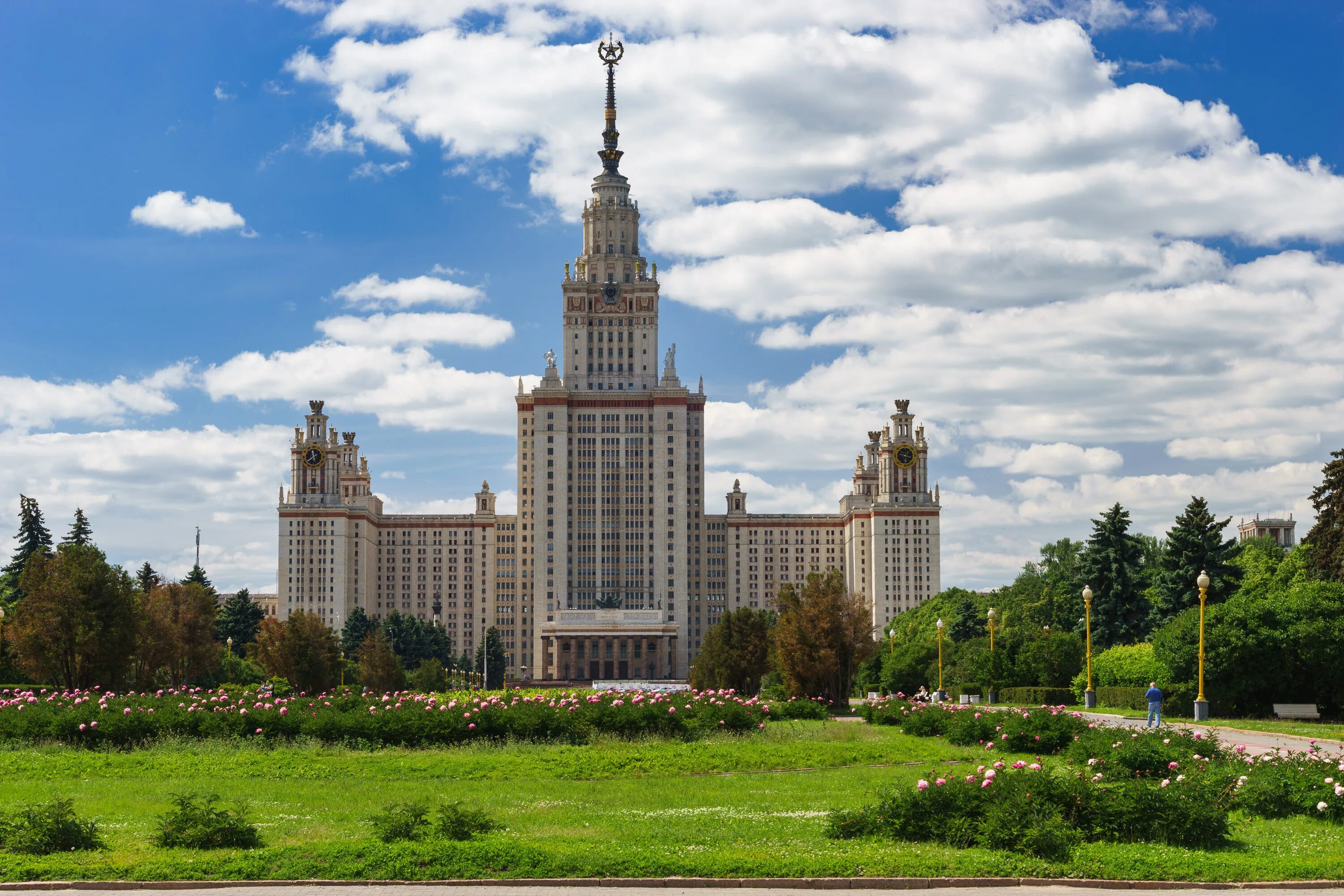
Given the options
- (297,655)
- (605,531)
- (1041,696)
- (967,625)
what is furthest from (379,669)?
(605,531)

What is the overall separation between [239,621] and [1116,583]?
89.3 meters

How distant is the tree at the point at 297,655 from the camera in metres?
71.4

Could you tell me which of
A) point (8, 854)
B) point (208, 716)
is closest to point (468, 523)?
point (208, 716)

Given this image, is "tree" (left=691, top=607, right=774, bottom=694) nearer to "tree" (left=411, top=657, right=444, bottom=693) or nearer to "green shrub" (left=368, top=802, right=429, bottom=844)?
"tree" (left=411, top=657, right=444, bottom=693)

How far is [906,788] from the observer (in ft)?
69.4

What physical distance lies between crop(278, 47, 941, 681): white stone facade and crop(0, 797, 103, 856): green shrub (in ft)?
471

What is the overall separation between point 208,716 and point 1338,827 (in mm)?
26745

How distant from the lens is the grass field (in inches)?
727

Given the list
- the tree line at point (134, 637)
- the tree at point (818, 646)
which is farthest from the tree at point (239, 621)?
the tree at point (818, 646)

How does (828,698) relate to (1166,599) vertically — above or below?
below

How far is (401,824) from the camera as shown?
1983 centimetres

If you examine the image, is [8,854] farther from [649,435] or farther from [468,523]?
[468,523]

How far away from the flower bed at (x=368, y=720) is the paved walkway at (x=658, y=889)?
16264mm

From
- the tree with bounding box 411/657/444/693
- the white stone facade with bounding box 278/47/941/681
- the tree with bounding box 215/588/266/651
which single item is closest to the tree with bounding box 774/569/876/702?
the tree with bounding box 411/657/444/693
